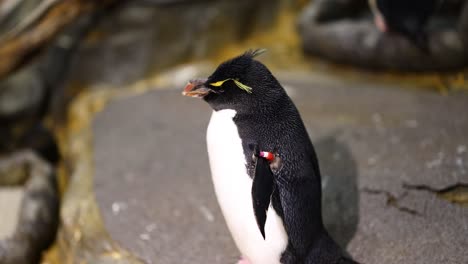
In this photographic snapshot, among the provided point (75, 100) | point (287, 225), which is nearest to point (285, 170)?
point (287, 225)

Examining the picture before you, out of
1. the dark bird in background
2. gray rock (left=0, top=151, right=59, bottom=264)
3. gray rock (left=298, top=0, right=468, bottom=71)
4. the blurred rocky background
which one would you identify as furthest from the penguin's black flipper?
gray rock (left=298, top=0, right=468, bottom=71)

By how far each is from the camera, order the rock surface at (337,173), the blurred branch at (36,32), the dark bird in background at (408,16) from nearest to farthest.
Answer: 1. the rock surface at (337,173)
2. the dark bird in background at (408,16)
3. the blurred branch at (36,32)

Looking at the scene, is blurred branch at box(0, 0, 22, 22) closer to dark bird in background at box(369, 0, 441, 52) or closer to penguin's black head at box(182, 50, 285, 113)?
dark bird in background at box(369, 0, 441, 52)

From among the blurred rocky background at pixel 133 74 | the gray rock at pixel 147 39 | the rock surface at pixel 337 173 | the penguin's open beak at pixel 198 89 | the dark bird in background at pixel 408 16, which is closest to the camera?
the penguin's open beak at pixel 198 89

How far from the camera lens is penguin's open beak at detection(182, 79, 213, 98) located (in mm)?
1384

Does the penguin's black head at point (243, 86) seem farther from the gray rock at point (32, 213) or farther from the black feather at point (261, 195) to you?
the gray rock at point (32, 213)

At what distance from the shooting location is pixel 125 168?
2.28 meters

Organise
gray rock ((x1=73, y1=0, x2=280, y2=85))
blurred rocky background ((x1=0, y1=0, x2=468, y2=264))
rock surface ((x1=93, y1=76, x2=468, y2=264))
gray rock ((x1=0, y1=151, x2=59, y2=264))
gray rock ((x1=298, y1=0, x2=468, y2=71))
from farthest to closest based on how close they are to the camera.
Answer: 1. gray rock ((x1=73, y1=0, x2=280, y2=85))
2. gray rock ((x1=298, y1=0, x2=468, y2=71))
3. gray rock ((x1=0, y1=151, x2=59, y2=264))
4. blurred rocky background ((x1=0, y1=0, x2=468, y2=264))
5. rock surface ((x1=93, y1=76, x2=468, y2=264))

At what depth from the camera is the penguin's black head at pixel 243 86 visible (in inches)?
53.2

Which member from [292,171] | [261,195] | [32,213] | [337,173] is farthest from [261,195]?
[32,213]

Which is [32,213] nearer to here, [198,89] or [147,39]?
[198,89]

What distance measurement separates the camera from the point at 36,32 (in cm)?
280

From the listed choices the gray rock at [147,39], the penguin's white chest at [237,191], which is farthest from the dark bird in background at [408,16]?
the penguin's white chest at [237,191]

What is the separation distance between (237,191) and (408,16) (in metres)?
1.64
